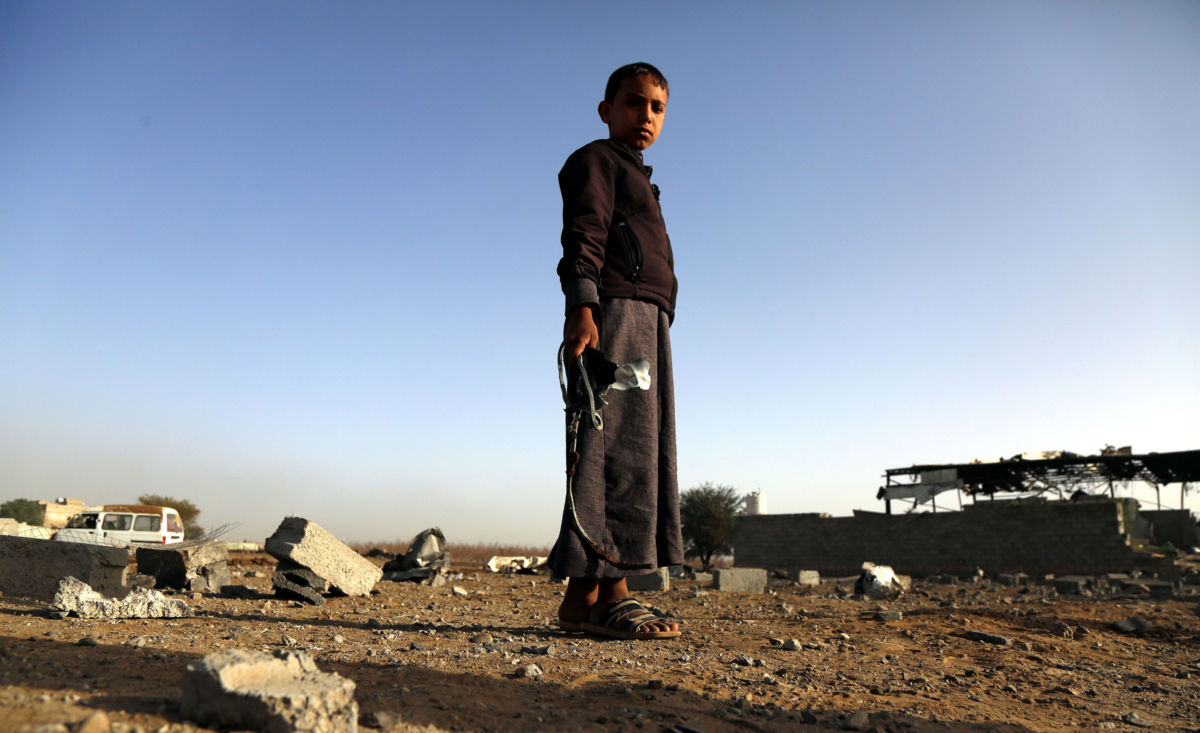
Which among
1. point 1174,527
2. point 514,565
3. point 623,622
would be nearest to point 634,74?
point 623,622

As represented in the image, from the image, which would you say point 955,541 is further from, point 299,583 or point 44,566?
point 44,566

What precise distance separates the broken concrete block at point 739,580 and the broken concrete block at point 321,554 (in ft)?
16.4

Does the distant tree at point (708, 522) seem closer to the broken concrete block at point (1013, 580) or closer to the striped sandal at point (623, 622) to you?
the broken concrete block at point (1013, 580)

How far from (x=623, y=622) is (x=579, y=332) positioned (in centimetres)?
129

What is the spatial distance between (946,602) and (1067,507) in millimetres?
11060

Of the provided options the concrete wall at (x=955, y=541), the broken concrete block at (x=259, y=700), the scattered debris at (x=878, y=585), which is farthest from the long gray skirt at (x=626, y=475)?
the concrete wall at (x=955, y=541)

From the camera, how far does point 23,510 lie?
30250 mm

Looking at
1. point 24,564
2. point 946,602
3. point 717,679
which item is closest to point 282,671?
point 717,679

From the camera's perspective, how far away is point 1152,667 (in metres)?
3.73

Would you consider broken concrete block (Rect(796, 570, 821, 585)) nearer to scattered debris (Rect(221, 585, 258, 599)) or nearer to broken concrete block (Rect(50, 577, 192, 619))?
scattered debris (Rect(221, 585, 258, 599))

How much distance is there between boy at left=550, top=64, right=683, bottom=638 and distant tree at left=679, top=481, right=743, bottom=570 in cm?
2513

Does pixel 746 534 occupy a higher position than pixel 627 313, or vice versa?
pixel 627 313

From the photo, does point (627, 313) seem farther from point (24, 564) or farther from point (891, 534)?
point (891, 534)

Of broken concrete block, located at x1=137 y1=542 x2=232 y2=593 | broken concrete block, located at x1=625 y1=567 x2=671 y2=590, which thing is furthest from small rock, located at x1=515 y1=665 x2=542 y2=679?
broken concrete block, located at x1=625 y1=567 x2=671 y2=590
